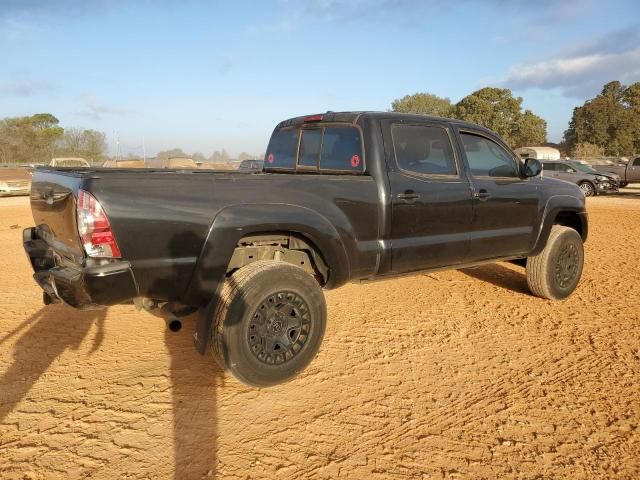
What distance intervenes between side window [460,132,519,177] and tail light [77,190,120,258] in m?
3.15

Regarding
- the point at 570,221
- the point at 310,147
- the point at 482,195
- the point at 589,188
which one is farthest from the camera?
the point at 589,188

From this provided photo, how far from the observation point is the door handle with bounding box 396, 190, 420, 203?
12.0ft

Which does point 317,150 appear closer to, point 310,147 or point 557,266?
point 310,147

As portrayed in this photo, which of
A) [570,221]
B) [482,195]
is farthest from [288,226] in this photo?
[570,221]

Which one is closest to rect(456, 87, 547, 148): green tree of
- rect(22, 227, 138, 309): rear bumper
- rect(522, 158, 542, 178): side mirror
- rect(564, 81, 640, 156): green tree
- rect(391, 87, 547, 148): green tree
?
rect(391, 87, 547, 148): green tree

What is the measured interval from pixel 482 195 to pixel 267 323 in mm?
2378

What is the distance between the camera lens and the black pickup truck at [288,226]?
2.63 meters

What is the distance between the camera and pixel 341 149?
395 cm

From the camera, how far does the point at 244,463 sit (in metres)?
2.33

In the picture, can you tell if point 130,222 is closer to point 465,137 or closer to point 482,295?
point 465,137

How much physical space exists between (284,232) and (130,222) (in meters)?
1.09

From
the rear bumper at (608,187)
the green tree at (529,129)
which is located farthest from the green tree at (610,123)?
the rear bumper at (608,187)

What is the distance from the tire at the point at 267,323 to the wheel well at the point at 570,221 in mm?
3536

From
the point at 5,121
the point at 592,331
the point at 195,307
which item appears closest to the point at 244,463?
the point at 195,307
